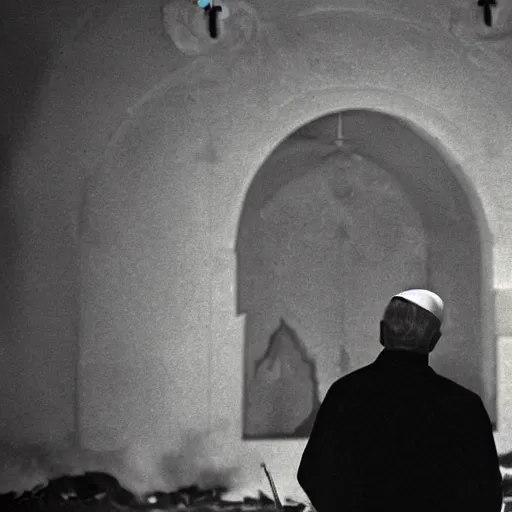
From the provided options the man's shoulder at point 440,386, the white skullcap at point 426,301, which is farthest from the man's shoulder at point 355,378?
the white skullcap at point 426,301

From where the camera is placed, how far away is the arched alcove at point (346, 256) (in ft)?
20.6

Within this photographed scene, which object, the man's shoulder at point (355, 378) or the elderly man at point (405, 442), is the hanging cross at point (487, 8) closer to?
the elderly man at point (405, 442)

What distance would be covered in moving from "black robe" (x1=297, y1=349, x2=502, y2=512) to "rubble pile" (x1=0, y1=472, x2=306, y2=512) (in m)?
2.24

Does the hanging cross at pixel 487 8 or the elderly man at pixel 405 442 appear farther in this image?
the hanging cross at pixel 487 8

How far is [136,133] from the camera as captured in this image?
18.7ft

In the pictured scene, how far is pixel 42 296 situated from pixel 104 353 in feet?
1.60

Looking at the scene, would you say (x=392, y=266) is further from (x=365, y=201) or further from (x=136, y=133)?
(x=136, y=133)

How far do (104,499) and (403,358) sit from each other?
2.65 metres

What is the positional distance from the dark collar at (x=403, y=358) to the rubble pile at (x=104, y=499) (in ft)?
8.02

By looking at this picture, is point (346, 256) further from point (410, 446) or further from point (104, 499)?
point (410, 446)

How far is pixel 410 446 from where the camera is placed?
11.1 feet

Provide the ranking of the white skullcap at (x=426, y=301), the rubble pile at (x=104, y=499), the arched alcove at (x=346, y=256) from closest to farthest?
the white skullcap at (x=426, y=301) → the rubble pile at (x=104, y=499) → the arched alcove at (x=346, y=256)

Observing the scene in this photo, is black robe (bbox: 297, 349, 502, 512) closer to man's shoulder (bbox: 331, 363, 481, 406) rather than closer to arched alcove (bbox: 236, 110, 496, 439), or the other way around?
man's shoulder (bbox: 331, 363, 481, 406)

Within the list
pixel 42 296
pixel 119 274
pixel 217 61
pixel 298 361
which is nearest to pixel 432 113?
pixel 217 61
